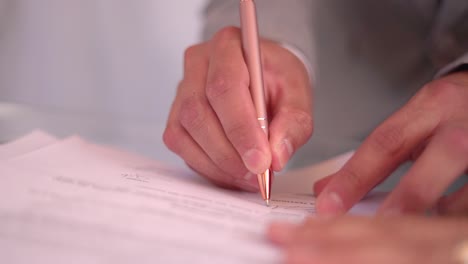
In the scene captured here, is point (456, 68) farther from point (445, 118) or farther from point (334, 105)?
point (334, 105)

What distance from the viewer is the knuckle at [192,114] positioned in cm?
38

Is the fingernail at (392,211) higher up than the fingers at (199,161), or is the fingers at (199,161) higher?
the fingernail at (392,211)

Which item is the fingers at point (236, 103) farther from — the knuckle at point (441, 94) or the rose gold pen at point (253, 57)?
the knuckle at point (441, 94)

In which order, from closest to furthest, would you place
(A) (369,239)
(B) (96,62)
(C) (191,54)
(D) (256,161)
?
1. (A) (369,239)
2. (D) (256,161)
3. (C) (191,54)
4. (B) (96,62)

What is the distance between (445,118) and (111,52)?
0.55 metres

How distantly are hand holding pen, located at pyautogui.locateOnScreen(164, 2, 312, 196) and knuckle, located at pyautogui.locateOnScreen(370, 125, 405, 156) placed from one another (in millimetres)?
64

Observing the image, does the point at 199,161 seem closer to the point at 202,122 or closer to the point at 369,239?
the point at 202,122

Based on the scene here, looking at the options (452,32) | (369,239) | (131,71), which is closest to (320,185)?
(369,239)

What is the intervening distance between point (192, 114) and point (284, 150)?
0.27ft

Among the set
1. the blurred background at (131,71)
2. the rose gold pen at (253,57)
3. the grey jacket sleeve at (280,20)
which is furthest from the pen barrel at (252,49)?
the blurred background at (131,71)

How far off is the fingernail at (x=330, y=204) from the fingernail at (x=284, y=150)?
44 mm

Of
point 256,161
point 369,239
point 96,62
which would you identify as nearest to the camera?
point 369,239

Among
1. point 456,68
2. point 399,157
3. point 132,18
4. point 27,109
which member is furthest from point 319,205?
point 132,18

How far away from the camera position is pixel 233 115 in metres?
0.35
